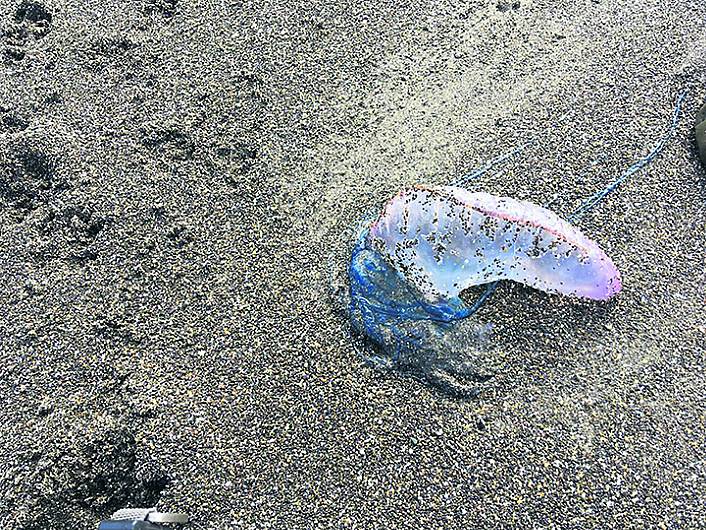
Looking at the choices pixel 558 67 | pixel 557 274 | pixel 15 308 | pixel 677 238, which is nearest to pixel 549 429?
pixel 557 274

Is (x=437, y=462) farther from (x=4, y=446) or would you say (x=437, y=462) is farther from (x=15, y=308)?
(x=15, y=308)

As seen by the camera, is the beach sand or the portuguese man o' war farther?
the portuguese man o' war

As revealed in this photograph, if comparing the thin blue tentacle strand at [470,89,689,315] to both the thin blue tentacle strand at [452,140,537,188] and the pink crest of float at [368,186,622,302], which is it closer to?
the pink crest of float at [368,186,622,302]

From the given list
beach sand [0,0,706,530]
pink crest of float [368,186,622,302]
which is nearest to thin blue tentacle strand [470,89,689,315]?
beach sand [0,0,706,530]

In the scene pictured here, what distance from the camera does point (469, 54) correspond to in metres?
3.90

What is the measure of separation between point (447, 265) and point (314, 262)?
0.68 metres

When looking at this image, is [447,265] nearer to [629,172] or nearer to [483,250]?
[483,250]

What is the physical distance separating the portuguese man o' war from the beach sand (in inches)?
5.1

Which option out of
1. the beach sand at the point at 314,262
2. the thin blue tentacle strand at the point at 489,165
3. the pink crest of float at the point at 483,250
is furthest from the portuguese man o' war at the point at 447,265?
the thin blue tentacle strand at the point at 489,165

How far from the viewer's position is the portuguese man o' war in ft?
9.50

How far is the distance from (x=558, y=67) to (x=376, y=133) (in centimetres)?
126

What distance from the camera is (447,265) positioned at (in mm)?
2971

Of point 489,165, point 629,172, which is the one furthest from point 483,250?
point 629,172

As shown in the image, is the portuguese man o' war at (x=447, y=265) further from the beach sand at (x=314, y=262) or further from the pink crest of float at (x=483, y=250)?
the beach sand at (x=314, y=262)
